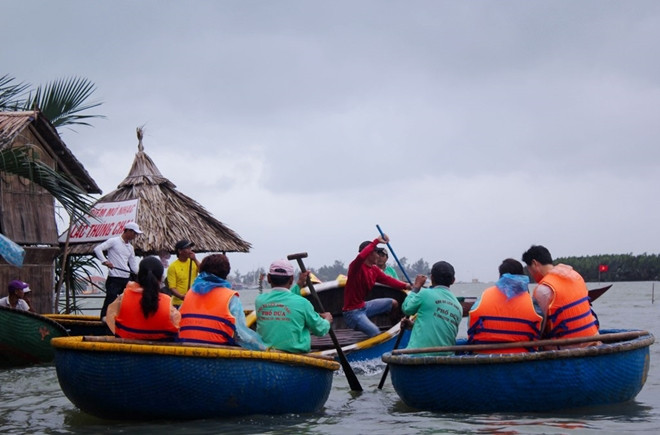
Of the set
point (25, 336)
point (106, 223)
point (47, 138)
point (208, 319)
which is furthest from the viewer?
point (106, 223)

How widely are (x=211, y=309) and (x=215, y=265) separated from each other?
1.32 feet

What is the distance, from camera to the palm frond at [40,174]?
12.1m

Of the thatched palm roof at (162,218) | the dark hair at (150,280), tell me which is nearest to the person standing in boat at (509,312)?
the dark hair at (150,280)

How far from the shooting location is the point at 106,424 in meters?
7.90

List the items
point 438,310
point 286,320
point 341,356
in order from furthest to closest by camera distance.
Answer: point 341,356, point 438,310, point 286,320

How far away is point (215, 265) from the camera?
7.88 m

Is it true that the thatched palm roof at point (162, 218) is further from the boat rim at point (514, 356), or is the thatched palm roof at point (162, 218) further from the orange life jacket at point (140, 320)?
the boat rim at point (514, 356)

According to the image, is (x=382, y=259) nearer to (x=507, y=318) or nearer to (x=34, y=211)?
(x=507, y=318)

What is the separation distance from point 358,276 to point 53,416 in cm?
486

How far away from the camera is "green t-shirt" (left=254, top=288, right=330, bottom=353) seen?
8.48 m

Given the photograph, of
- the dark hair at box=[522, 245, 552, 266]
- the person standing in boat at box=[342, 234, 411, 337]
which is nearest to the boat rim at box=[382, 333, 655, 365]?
the dark hair at box=[522, 245, 552, 266]

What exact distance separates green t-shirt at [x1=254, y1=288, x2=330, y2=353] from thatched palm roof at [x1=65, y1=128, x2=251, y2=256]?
9492mm

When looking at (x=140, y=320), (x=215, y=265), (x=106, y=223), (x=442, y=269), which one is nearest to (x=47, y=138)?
(x=106, y=223)

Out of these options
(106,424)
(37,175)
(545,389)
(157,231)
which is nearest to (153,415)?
(106,424)
